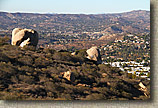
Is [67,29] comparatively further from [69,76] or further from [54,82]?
[54,82]

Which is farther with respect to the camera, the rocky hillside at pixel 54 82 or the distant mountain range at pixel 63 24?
the distant mountain range at pixel 63 24

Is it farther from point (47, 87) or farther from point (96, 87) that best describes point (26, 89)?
point (96, 87)

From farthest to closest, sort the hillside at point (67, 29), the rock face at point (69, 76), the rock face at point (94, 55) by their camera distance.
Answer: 1. the hillside at point (67, 29)
2. the rock face at point (94, 55)
3. the rock face at point (69, 76)

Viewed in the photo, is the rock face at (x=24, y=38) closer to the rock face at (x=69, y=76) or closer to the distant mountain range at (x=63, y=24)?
the rock face at (x=69, y=76)

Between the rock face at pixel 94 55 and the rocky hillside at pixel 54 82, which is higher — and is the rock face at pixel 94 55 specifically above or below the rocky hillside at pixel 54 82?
above

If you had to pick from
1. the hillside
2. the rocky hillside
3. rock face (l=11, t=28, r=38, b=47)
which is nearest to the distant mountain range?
the hillside

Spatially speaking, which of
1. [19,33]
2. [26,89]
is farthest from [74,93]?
[19,33]

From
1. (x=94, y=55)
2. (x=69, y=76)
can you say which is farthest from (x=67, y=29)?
(x=69, y=76)

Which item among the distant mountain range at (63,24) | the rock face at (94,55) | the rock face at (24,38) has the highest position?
the distant mountain range at (63,24)

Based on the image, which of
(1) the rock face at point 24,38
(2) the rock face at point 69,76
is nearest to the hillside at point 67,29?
(1) the rock face at point 24,38
